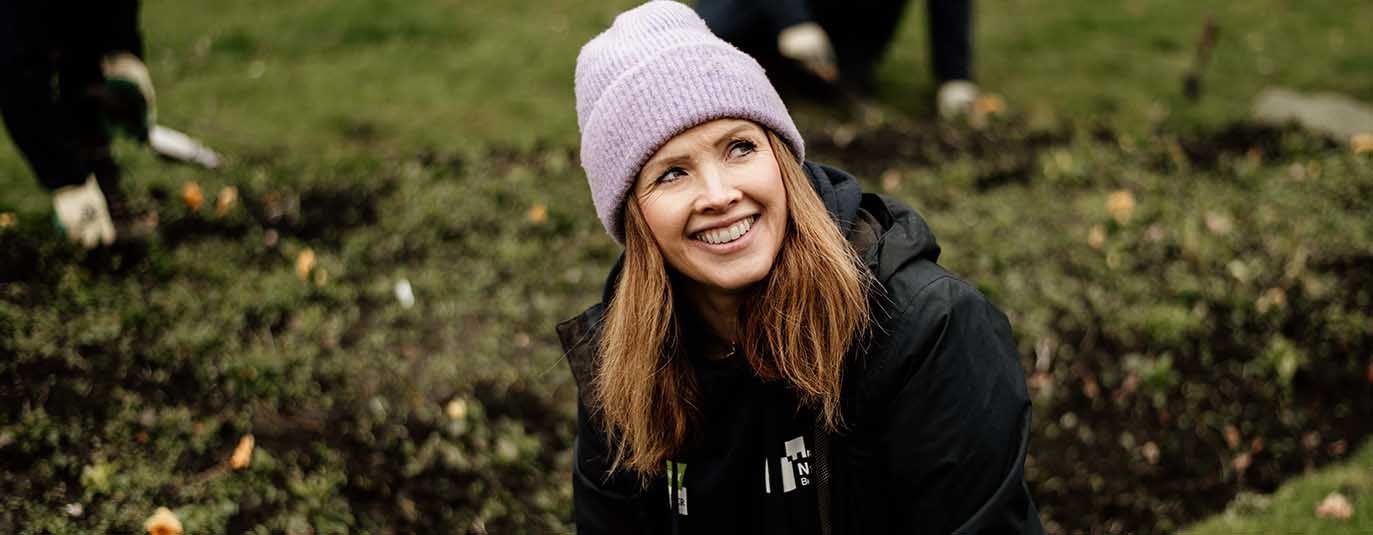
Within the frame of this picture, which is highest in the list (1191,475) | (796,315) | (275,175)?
(796,315)

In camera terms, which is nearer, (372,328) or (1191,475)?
(1191,475)

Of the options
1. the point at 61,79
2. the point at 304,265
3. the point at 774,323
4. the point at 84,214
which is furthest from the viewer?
the point at 61,79

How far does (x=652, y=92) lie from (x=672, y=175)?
0.16m

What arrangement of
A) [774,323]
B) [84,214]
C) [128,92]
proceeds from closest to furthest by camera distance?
[774,323]
[84,214]
[128,92]

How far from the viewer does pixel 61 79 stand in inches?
161

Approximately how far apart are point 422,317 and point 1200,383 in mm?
2775

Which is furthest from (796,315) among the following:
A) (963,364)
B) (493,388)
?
(493,388)

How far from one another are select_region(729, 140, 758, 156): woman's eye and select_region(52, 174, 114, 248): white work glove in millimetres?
2876

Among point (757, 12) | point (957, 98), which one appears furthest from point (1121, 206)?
point (757, 12)

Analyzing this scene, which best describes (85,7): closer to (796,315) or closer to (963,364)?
(796,315)

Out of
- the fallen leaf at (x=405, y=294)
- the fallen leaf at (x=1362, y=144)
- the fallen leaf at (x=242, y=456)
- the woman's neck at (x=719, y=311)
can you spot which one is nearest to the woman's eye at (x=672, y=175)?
the woman's neck at (x=719, y=311)

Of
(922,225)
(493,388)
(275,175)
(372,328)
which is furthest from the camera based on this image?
(275,175)

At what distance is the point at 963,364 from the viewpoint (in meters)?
1.85

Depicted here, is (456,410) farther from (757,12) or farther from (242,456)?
(757,12)
